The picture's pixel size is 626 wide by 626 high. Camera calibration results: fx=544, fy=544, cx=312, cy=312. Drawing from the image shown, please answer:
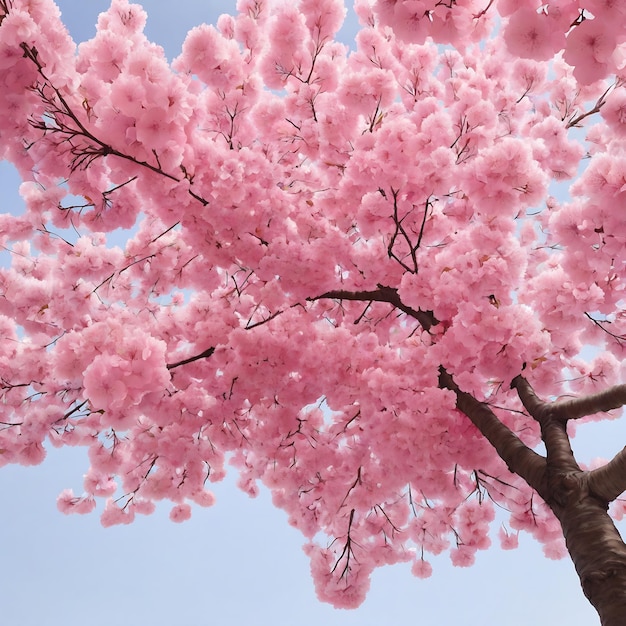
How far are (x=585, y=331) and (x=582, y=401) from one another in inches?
61.5

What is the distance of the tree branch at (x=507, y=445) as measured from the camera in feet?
10.5

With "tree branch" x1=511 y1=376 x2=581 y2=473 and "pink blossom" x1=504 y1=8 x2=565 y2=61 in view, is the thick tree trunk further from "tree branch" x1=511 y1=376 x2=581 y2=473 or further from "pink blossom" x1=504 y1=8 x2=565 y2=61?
"pink blossom" x1=504 y1=8 x2=565 y2=61

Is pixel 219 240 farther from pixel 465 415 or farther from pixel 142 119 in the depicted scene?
pixel 465 415

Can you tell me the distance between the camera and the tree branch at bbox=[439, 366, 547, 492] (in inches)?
126

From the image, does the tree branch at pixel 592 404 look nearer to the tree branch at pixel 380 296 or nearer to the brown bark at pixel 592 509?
the brown bark at pixel 592 509

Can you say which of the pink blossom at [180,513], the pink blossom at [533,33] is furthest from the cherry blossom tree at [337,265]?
the pink blossom at [180,513]

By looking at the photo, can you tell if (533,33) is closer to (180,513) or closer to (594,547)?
(594,547)

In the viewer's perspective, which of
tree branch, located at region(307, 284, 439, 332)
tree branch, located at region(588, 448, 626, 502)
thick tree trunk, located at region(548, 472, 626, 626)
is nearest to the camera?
thick tree trunk, located at region(548, 472, 626, 626)

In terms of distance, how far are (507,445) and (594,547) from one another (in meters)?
0.89

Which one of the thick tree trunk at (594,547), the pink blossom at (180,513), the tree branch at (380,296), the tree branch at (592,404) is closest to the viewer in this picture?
the thick tree trunk at (594,547)

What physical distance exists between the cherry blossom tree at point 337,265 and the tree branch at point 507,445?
0.9 inches

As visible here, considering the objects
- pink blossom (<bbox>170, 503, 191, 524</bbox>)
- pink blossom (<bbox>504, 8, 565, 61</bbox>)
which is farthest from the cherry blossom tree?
pink blossom (<bbox>170, 503, 191, 524</bbox>)

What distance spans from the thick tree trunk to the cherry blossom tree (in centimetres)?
1

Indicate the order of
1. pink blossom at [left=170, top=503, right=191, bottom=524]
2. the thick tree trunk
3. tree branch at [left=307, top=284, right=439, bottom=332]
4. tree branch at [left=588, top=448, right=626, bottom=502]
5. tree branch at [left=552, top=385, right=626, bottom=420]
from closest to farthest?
the thick tree trunk
tree branch at [left=588, top=448, right=626, bottom=502]
tree branch at [left=552, top=385, right=626, bottom=420]
tree branch at [left=307, top=284, right=439, bottom=332]
pink blossom at [left=170, top=503, right=191, bottom=524]
